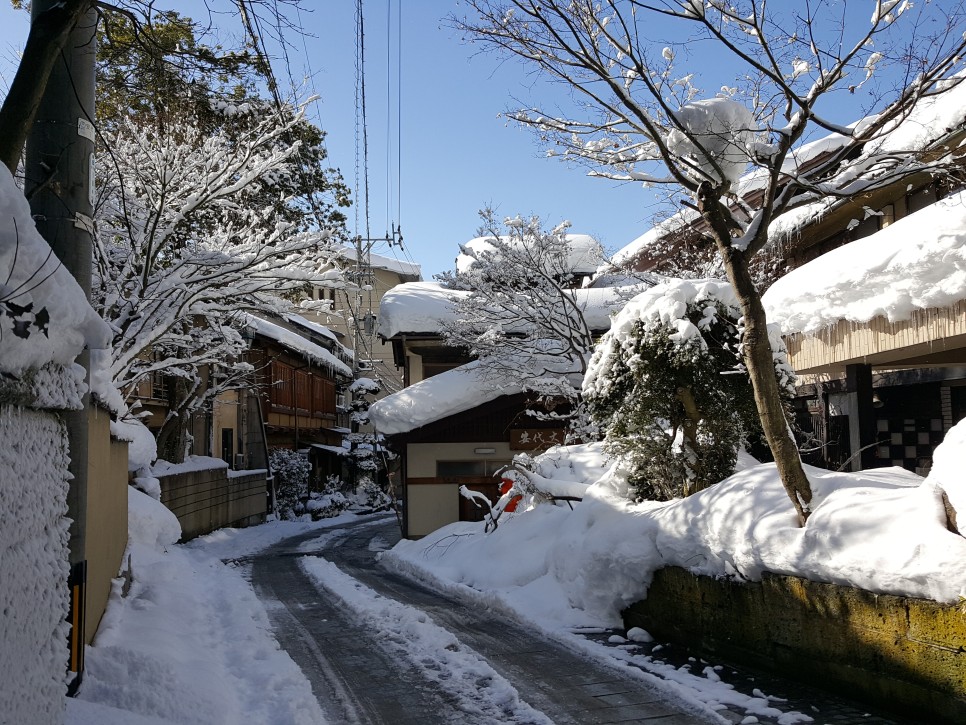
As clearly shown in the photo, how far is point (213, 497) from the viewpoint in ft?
74.7

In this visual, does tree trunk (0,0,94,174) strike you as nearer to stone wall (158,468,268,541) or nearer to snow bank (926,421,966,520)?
snow bank (926,421,966,520)

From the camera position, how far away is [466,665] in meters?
7.16

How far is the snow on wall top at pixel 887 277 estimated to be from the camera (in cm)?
851

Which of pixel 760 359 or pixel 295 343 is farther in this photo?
pixel 295 343

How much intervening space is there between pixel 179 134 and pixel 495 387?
32.0 ft

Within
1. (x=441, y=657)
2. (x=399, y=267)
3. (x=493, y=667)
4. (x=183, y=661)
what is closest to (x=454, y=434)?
(x=441, y=657)

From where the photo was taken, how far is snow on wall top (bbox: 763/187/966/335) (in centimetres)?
851

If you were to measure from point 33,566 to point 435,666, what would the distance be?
14.0 feet

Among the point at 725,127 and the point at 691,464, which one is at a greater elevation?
the point at 725,127

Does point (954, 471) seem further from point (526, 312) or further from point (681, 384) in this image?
point (526, 312)

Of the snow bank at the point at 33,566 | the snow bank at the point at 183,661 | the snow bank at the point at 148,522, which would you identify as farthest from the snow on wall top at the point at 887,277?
the snow bank at the point at 148,522

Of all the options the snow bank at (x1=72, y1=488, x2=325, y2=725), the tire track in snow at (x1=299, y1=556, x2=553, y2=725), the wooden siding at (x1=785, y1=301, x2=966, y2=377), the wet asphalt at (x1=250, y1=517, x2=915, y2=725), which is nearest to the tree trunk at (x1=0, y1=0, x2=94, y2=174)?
the snow bank at (x1=72, y1=488, x2=325, y2=725)

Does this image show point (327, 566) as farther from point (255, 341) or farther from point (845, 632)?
point (255, 341)

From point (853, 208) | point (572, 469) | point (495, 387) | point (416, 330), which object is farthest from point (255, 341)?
point (853, 208)
